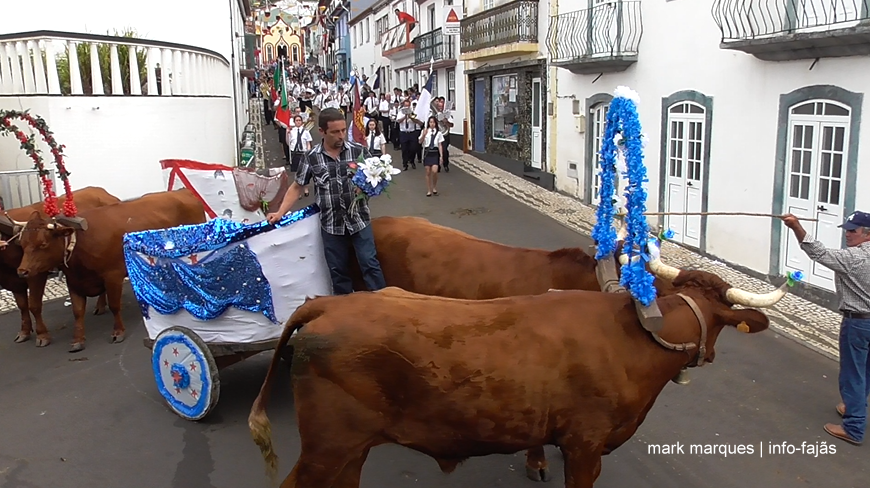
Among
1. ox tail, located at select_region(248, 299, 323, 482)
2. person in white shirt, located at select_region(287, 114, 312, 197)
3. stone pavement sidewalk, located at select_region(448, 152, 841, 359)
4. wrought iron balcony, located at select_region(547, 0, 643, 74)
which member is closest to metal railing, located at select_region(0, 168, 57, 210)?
person in white shirt, located at select_region(287, 114, 312, 197)

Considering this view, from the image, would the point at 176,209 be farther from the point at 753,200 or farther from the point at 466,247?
the point at 753,200

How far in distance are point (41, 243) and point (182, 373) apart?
105 inches

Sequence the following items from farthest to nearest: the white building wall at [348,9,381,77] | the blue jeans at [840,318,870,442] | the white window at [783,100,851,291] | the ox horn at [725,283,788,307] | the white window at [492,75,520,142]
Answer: the white building wall at [348,9,381,77] < the white window at [492,75,520,142] < the white window at [783,100,851,291] < the blue jeans at [840,318,870,442] < the ox horn at [725,283,788,307]

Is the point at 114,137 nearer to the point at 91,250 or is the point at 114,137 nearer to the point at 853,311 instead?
the point at 91,250

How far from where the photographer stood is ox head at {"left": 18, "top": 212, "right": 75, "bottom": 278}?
284 inches

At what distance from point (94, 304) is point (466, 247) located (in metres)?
5.85

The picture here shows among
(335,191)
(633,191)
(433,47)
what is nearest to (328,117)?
(335,191)

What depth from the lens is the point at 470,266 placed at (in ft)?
18.9

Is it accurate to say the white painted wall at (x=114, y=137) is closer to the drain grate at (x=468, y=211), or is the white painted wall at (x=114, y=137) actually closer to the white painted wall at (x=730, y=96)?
the drain grate at (x=468, y=211)

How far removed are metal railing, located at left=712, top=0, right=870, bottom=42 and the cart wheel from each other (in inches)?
294

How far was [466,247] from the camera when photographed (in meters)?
5.93

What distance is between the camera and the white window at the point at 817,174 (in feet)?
28.5

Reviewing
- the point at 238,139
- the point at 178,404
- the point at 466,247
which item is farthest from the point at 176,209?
the point at 238,139

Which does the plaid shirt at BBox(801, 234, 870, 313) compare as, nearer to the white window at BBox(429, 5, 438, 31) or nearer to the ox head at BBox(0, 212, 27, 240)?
the ox head at BBox(0, 212, 27, 240)
